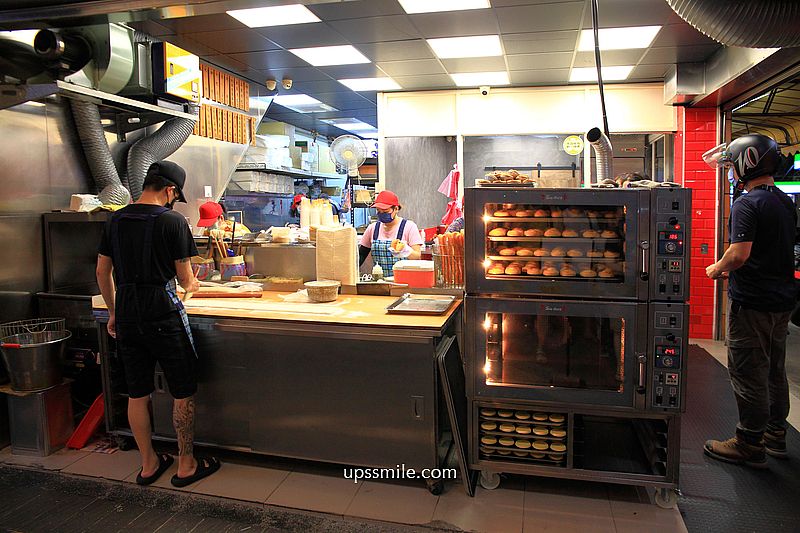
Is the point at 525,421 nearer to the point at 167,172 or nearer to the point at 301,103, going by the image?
the point at 167,172

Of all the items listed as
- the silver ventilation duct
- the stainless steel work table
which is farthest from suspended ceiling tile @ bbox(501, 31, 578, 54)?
the stainless steel work table

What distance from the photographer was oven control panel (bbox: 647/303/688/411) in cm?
272

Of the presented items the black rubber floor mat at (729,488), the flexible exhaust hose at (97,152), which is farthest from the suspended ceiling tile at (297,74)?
the black rubber floor mat at (729,488)

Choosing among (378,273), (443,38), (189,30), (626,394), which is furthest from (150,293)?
(443,38)

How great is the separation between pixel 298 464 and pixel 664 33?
4720 millimetres

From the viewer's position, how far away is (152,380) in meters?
3.18

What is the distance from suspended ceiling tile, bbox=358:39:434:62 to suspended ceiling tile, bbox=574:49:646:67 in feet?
5.19

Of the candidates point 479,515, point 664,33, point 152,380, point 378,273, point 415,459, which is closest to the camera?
point 479,515

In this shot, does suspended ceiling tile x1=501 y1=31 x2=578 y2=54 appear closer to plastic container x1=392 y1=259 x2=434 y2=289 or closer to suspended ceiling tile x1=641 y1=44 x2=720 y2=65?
suspended ceiling tile x1=641 y1=44 x2=720 y2=65

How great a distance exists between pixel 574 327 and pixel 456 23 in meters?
3.24

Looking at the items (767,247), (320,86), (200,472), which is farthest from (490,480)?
(320,86)

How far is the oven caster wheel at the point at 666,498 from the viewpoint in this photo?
2.82 metres

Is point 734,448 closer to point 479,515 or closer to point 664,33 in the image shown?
point 479,515
